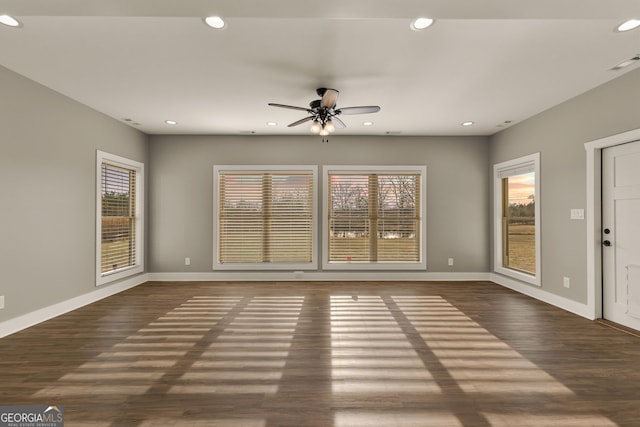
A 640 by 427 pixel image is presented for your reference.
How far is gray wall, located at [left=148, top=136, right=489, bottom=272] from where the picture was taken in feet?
18.4

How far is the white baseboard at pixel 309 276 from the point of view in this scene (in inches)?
220

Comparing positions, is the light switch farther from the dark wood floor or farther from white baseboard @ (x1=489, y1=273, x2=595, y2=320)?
the dark wood floor

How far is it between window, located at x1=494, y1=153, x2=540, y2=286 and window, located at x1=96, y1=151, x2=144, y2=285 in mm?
6344

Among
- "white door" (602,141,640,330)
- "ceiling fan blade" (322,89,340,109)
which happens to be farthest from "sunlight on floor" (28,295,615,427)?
"ceiling fan blade" (322,89,340,109)

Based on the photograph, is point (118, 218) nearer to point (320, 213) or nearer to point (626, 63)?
point (320, 213)

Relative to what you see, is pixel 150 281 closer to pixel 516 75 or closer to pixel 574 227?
pixel 516 75

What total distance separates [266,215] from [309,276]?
138 centimetres

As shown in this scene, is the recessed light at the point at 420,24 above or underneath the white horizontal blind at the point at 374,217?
above

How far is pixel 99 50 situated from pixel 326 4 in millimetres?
2164

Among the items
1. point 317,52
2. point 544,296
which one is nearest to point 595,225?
point 544,296

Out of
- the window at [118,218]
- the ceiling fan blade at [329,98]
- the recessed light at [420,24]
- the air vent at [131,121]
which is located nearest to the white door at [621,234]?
the recessed light at [420,24]

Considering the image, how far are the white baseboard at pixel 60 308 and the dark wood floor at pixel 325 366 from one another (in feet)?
0.47

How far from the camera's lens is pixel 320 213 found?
18.5 feet

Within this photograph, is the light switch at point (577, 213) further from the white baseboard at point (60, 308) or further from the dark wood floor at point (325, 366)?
the white baseboard at point (60, 308)
